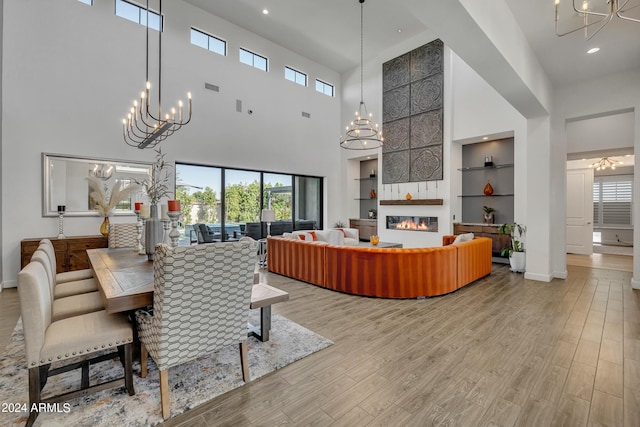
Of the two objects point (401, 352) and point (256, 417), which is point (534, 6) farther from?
point (256, 417)

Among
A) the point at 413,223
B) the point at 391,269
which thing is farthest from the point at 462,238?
the point at 413,223

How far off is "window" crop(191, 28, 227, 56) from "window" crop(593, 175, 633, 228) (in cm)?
1245

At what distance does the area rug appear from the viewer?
6.02ft

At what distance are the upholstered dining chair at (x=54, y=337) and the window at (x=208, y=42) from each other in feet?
21.1

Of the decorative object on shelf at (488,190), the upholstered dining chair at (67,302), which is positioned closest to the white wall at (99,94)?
the upholstered dining chair at (67,302)

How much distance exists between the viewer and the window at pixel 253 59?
7.40 meters

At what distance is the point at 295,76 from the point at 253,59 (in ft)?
4.68

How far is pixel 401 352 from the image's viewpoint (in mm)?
2678

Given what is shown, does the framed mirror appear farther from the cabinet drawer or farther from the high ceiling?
the high ceiling

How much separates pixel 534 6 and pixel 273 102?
6.02 metres

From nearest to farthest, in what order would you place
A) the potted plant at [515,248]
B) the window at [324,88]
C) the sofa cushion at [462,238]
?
1. the sofa cushion at [462,238]
2. the potted plant at [515,248]
3. the window at [324,88]

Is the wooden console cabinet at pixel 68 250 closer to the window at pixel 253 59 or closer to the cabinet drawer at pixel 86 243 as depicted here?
the cabinet drawer at pixel 86 243

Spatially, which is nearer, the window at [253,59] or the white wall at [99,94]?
the white wall at [99,94]

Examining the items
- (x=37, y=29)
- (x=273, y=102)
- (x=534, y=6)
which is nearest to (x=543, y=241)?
(x=534, y=6)
